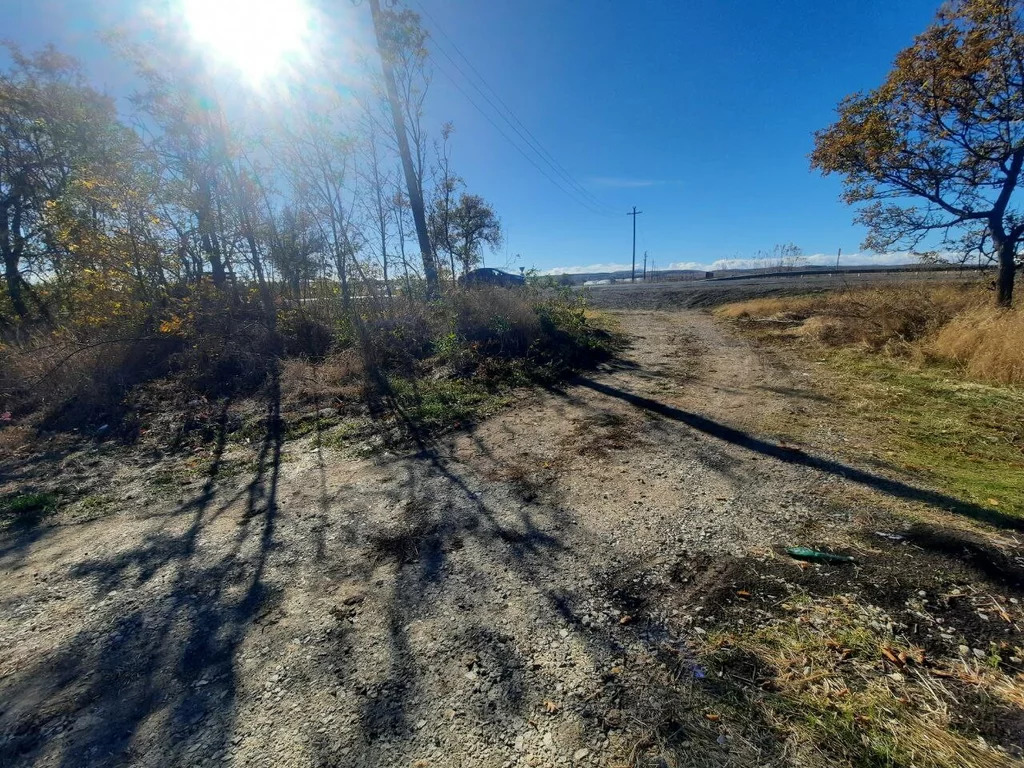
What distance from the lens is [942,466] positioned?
3.25m

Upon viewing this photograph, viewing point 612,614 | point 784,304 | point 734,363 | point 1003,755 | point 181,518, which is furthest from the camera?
point 784,304

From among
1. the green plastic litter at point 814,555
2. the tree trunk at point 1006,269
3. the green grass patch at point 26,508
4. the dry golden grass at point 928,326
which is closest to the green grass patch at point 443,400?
the green grass patch at point 26,508

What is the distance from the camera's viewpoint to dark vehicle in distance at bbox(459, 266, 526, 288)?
37.2ft

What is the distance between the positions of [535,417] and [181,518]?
362cm

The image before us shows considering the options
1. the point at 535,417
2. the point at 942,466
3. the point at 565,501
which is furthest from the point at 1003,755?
the point at 535,417

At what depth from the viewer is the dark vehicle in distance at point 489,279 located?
11.3 meters

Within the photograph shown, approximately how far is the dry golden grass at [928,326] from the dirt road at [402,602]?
350 centimetres

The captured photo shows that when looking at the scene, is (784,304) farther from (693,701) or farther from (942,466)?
(693,701)

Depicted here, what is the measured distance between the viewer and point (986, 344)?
5.49m

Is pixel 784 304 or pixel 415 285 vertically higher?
pixel 415 285

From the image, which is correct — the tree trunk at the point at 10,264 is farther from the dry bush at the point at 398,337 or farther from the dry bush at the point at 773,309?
the dry bush at the point at 773,309

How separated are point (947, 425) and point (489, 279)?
40.1ft

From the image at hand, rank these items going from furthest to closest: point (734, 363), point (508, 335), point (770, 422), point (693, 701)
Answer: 1. point (508, 335)
2. point (734, 363)
3. point (770, 422)
4. point (693, 701)

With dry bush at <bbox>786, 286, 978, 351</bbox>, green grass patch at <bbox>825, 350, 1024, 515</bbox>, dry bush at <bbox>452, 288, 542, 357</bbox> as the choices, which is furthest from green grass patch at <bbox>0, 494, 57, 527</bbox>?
dry bush at <bbox>786, 286, 978, 351</bbox>
